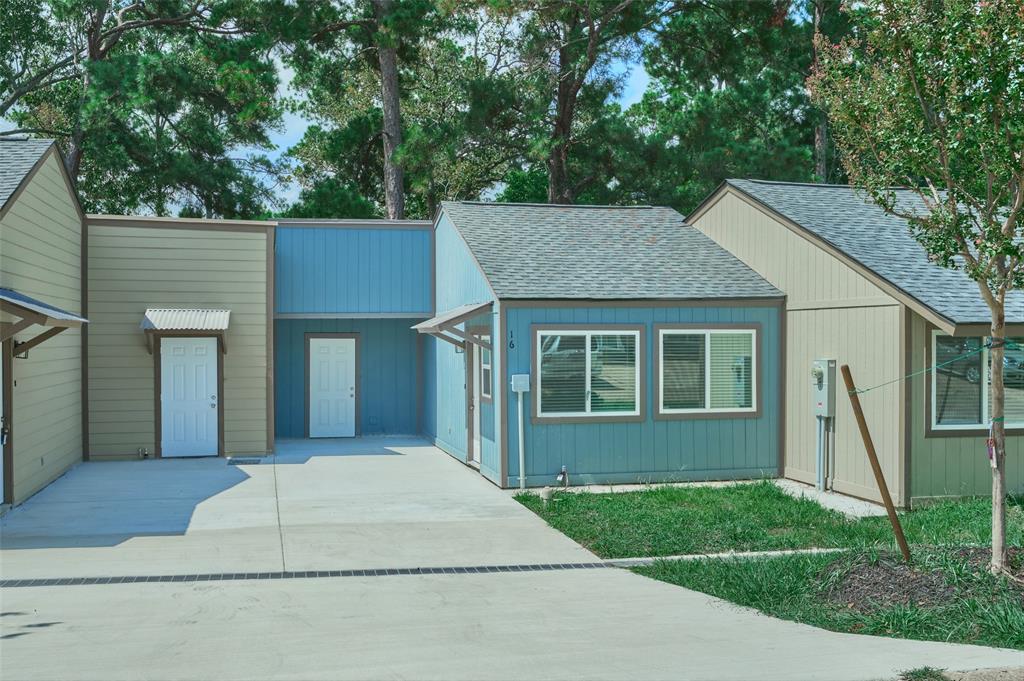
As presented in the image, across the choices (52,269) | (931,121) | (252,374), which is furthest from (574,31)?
(931,121)

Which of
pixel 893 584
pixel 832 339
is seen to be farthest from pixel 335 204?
pixel 893 584

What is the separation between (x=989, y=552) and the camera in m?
7.91

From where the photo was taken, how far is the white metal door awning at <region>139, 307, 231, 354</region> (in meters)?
15.1

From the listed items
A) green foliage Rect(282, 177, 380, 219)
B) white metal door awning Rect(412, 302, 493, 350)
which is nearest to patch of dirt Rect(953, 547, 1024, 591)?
white metal door awning Rect(412, 302, 493, 350)

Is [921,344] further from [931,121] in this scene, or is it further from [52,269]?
[52,269]

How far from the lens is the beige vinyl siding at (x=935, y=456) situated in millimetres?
11094

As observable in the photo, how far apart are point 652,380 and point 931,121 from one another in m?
5.79

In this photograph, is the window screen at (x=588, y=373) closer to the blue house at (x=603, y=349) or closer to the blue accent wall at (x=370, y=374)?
the blue house at (x=603, y=349)

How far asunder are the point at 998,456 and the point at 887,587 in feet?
4.40

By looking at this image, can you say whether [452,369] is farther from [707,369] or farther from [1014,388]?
[1014,388]

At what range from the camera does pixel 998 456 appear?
744 cm

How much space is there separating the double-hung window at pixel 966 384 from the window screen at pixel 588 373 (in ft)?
11.8

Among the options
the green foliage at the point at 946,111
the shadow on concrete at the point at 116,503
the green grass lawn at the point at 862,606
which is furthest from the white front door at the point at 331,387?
the green foliage at the point at 946,111

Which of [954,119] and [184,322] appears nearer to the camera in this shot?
[954,119]
